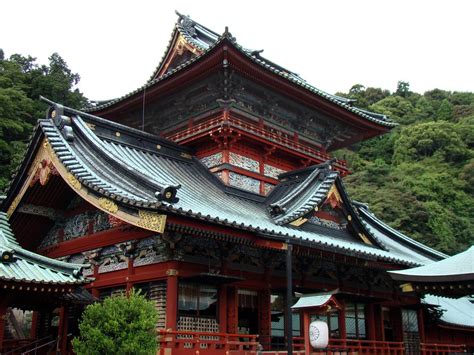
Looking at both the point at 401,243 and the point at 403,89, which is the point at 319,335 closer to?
the point at 401,243

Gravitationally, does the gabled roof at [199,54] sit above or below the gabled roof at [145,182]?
above

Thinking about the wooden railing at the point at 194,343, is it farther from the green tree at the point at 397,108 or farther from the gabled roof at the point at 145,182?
the green tree at the point at 397,108

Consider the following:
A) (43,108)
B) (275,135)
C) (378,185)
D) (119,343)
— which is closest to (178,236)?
(119,343)

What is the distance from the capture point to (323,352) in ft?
42.4

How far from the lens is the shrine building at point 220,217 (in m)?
12.4

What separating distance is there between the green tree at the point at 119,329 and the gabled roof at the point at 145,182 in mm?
→ 1759

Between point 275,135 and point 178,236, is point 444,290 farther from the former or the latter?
point 275,135

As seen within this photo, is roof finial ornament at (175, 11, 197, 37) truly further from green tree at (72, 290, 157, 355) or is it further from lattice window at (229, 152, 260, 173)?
green tree at (72, 290, 157, 355)

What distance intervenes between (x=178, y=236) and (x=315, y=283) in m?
5.77

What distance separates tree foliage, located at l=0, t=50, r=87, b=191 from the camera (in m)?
38.5

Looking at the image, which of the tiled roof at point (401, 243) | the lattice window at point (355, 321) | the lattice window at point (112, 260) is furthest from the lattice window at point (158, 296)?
the tiled roof at point (401, 243)

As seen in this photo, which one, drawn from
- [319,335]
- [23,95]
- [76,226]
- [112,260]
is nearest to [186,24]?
[76,226]

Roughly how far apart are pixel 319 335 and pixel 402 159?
61260 mm

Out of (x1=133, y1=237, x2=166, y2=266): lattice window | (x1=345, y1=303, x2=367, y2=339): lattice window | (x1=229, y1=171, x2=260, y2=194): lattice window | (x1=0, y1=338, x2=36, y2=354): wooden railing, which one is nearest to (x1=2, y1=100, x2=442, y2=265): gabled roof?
(x1=229, y1=171, x2=260, y2=194): lattice window
